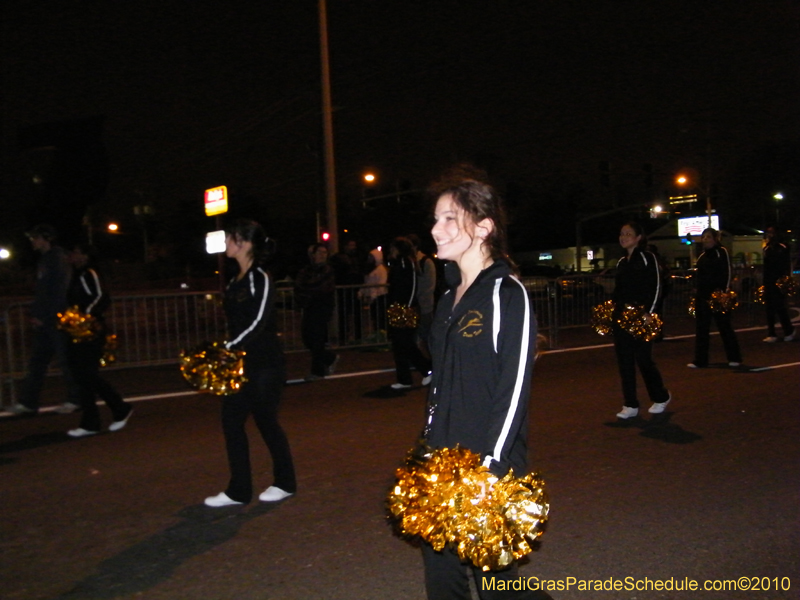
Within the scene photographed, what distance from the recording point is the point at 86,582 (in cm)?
405

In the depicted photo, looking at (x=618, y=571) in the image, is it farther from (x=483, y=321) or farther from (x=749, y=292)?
(x=749, y=292)

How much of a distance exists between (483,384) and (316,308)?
24.9ft

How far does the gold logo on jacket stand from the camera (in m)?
2.66

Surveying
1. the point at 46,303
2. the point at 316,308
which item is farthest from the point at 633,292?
the point at 46,303

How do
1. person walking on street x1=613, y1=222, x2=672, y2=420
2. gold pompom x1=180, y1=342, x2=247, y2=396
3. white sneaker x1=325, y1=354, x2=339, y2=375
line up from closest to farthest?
1. gold pompom x1=180, y1=342, x2=247, y2=396
2. person walking on street x1=613, y1=222, x2=672, y2=420
3. white sneaker x1=325, y1=354, x2=339, y2=375

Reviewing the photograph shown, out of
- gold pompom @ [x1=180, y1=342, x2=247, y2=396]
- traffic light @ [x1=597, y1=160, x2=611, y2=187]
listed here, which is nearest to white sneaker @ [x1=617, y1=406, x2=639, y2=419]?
gold pompom @ [x1=180, y1=342, x2=247, y2=396]

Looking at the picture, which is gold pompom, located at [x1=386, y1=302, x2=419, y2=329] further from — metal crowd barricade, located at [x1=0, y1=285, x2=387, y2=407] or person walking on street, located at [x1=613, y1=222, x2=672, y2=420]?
metal crowd barricade, located at [x1=0, y1=285, x2=387, y2=407]

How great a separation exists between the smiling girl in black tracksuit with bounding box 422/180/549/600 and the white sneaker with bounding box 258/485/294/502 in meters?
2.65

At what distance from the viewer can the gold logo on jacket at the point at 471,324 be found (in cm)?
266

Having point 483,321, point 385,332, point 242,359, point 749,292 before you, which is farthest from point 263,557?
point 749,292

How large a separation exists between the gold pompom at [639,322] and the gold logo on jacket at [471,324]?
4.63 meters

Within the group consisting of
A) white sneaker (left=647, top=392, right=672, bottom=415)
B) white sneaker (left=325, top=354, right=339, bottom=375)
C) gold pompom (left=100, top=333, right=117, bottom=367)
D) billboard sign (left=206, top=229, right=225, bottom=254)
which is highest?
billboard sign (left=206, top=229, right=225, bottom=254)

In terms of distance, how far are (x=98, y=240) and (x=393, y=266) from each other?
51.5 meters

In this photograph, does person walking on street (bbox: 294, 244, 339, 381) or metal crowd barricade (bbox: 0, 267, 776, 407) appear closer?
person walking on street (bbox: 294, 244, 339, 381)
